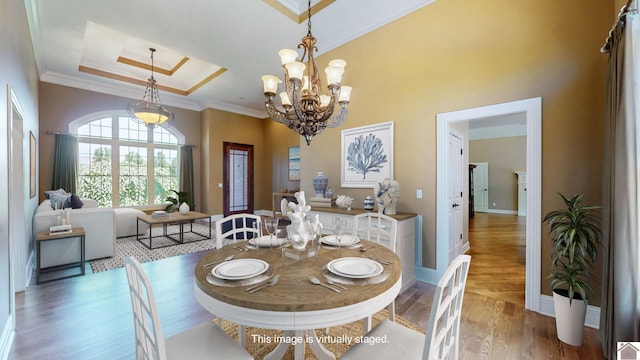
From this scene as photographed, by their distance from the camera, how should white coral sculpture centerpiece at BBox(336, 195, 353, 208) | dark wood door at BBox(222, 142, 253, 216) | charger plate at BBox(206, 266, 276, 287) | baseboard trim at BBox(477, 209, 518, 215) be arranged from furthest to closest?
baseboard trim at BBox(477, 209, 518, 215) → dark wood door at BBox(222, 142, 253, 216) → white coral sculpture centerpiece at BBox(336, 195, 353, 208) → charger plate at BBox(206, 266, 276, 287)

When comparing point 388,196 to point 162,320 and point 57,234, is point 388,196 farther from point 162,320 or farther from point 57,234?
point 57,234

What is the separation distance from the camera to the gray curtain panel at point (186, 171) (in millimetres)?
6910

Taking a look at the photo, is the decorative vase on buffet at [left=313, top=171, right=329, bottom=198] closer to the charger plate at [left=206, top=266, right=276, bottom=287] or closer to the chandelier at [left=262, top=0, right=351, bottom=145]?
the chandelier at [left=262, top=0, right=351, bottom=145]

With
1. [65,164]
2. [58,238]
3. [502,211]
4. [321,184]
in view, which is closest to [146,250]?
[58,238]

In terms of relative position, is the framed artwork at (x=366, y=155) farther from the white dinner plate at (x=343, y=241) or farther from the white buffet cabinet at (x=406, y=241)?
the white dinner plate at (x=343, y=241)

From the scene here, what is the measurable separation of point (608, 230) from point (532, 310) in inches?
43.5

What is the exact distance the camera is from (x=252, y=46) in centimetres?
407

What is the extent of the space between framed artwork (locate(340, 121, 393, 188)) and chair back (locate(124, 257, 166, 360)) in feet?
9.65

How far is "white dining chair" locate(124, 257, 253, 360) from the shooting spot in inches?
38.2

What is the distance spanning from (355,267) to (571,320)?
1908 mm

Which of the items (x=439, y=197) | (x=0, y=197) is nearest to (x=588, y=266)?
(x=439, y=197)

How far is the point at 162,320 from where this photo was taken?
2.26 meters

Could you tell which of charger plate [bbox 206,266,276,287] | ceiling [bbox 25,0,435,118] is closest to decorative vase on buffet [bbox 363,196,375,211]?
charger plate [bbox 206,266,276,287]

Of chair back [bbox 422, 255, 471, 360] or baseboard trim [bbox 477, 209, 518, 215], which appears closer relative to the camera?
chair back [bbox 422, 255, 471, 360]
